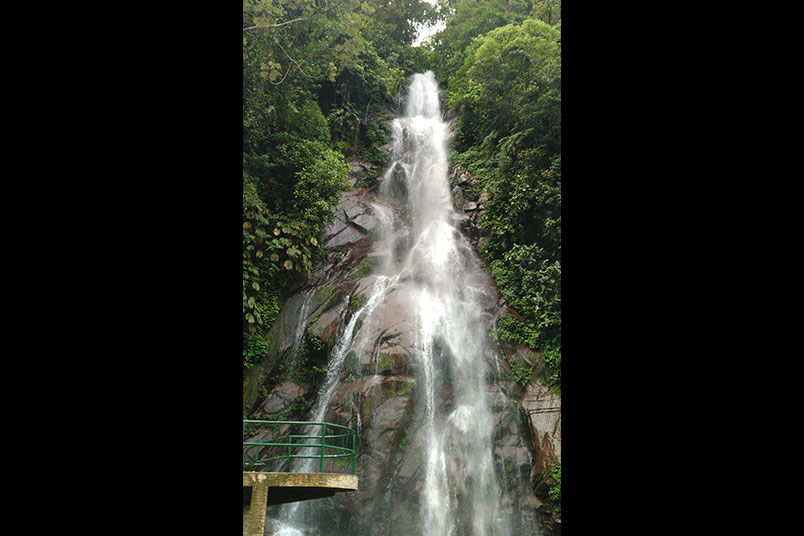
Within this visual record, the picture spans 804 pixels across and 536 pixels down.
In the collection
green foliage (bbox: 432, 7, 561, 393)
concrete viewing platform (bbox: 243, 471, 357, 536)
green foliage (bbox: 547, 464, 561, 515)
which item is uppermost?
green foliage (bbox: 432, 7, 561, 393)

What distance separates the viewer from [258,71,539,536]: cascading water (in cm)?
589

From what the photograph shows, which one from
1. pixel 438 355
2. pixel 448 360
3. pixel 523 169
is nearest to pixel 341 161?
pixel 523 169

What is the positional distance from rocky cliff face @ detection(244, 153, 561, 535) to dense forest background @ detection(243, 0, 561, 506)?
37 centimetres

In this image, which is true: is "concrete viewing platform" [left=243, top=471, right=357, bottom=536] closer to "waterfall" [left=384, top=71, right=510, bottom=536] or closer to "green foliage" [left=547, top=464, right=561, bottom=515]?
"waterfall" [left=384, top=71, right=510, bottom=536]

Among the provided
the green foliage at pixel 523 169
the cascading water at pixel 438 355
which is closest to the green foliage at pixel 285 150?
the cascading water at pixel 438 355

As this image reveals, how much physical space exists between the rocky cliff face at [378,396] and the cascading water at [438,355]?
65mm

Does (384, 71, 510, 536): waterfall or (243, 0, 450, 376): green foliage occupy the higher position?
(243, 0, 450, 376): green foliage

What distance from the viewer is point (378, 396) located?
6.56 m

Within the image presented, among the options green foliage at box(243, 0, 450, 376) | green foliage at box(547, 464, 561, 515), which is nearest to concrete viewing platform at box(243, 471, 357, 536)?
green foliage at box(547, 464, 561, 515)

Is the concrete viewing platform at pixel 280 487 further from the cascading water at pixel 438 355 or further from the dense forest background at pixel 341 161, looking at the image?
the dense forest background at pixel 341 161
